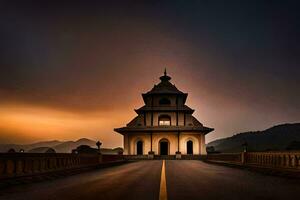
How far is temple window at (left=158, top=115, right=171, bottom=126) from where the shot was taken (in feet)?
204

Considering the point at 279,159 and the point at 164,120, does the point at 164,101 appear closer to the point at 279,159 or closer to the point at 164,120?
the point at 164,120

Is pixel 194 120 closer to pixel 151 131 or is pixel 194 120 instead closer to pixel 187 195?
pixel 151 131

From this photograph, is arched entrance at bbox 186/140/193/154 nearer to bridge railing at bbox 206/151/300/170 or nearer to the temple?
the temple

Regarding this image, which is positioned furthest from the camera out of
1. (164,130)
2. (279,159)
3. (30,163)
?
(164,130)

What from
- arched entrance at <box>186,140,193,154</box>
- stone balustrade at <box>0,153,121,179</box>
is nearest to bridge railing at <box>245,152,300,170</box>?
stone balustrade at <box>0,153,121,179</box>

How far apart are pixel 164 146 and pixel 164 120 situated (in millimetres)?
4548

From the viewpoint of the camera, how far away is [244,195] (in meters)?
7.97

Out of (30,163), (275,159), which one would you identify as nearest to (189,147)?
(275,159)

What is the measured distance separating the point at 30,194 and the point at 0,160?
7.82 feet

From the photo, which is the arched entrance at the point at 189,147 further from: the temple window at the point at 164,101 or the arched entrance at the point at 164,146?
the temple window at the point at 164,101

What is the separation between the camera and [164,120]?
205 feet

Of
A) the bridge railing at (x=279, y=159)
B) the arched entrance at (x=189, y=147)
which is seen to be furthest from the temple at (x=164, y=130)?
the bridge railing at (x=279, y=159)

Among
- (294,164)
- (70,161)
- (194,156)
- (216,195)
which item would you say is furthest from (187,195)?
(194,156)

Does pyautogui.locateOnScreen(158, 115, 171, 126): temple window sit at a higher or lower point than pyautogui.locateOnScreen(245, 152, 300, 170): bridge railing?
higher
